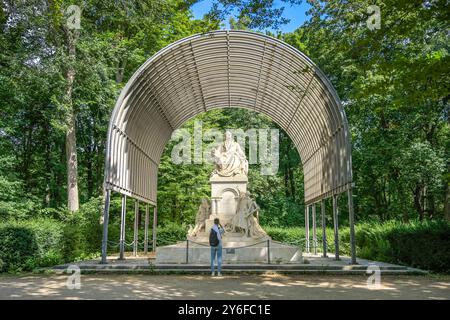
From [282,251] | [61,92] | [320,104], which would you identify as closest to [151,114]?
[61,92]

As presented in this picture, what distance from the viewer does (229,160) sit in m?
19.5

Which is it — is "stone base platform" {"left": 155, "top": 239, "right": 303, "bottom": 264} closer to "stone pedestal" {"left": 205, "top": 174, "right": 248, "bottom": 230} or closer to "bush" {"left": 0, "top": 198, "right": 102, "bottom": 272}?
"stone pedestal" {"left": 205, "top": 174, "right": 248, "bottom": 230}

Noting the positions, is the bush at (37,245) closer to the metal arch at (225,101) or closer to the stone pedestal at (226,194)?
the metal arch at (225,101)

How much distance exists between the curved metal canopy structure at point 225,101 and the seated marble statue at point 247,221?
11.1 ft

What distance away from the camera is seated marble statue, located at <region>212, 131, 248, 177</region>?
19391mm

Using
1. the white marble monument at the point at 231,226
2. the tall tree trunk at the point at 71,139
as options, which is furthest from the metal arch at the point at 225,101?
the tall tree trunk at the point at 71,139

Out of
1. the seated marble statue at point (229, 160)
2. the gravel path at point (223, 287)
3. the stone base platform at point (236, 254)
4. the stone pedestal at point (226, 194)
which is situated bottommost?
the gravel path at point (223, 287)

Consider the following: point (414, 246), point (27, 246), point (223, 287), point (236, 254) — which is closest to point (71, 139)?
point (27, 246)

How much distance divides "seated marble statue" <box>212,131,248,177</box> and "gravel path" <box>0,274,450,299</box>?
7577 mm

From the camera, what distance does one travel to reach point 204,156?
105ft

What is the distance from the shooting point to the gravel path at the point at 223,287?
8.84m

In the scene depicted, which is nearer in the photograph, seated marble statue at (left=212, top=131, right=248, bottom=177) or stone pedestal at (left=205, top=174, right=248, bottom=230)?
stone pedestal at (left=205, top=174, right=248, bottom=230)

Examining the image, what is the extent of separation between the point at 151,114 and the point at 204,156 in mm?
11439

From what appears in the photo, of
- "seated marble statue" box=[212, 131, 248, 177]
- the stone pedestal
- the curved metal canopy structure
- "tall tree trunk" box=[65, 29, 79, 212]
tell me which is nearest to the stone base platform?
the curved metal canopy structure
